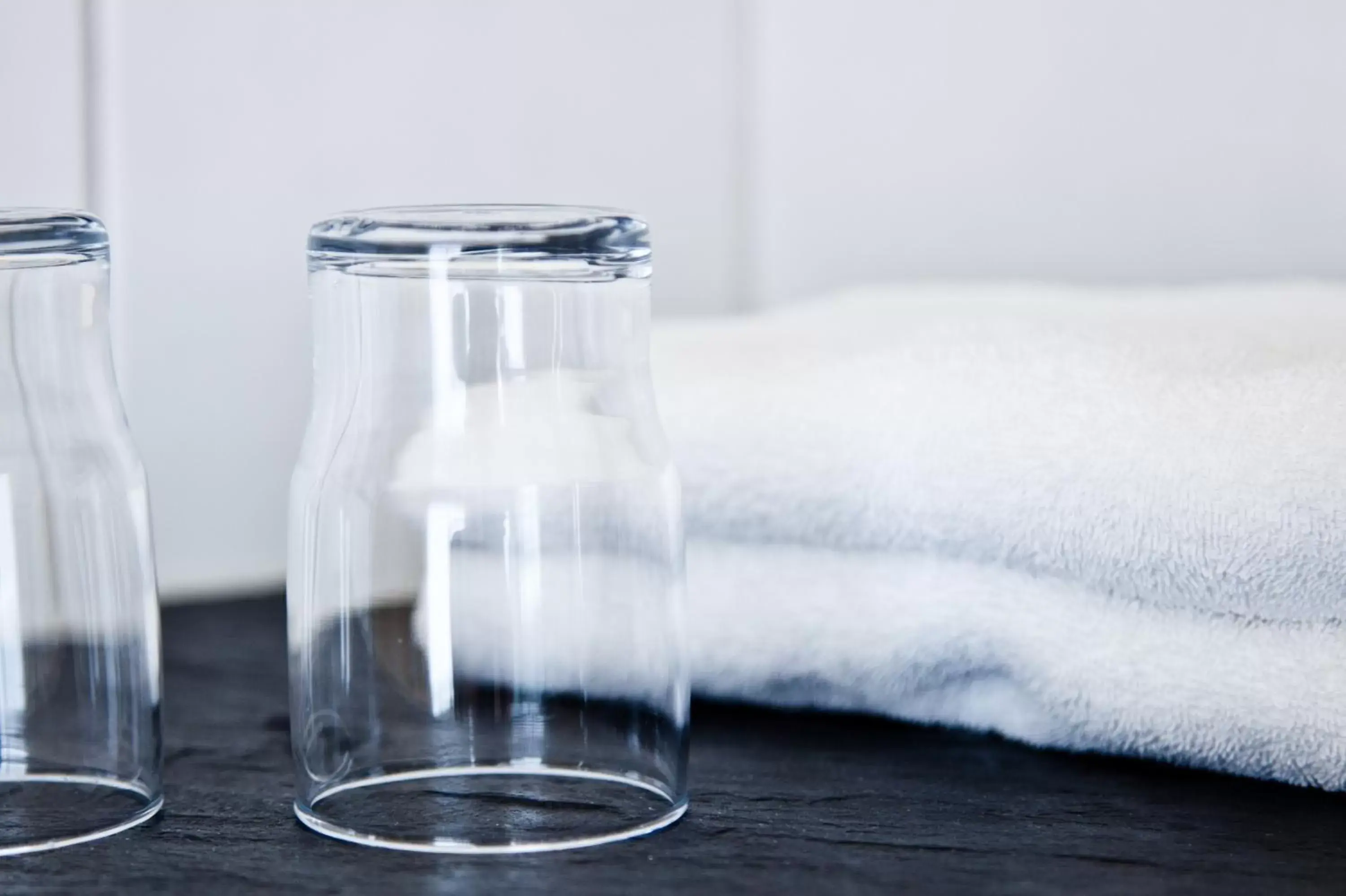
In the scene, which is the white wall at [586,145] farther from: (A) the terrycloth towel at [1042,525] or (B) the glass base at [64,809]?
(B) the glass base at [64,809]

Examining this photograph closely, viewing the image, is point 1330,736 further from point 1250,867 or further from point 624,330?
point 624,330

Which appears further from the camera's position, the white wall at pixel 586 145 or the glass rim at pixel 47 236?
the white wall at pixel 586 145

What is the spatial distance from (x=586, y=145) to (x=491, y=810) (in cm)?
52

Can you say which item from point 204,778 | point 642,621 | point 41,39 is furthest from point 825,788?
point 41,39

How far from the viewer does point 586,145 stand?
854 millimetres

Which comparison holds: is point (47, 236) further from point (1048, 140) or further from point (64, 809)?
point (1048, 140)

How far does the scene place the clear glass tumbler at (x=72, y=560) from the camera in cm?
43

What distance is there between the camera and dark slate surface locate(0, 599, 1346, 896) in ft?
1.17

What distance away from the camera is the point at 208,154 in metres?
0.72

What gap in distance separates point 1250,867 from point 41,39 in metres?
0.58

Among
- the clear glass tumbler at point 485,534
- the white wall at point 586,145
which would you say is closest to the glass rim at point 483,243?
the clear glass tumbler at point 485,534

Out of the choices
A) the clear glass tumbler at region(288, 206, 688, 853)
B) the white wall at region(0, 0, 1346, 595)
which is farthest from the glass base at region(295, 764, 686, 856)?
the white wall at region(0, 0, 1346, 595)

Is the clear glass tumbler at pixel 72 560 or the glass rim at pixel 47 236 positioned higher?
the glass rim at pixel 47 236

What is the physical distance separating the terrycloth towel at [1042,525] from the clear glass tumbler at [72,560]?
0.56 feet
